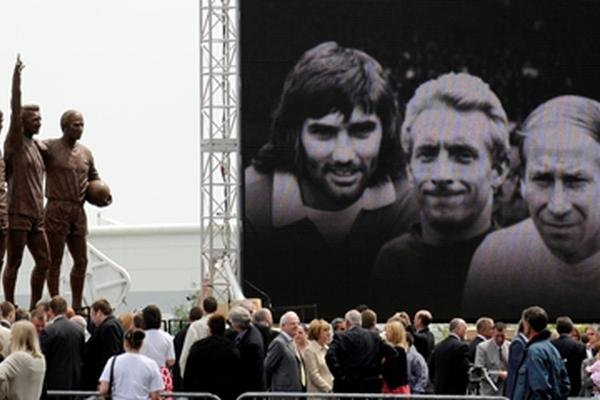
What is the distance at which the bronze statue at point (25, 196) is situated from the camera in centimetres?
1656

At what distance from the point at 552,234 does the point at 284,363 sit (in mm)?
11074

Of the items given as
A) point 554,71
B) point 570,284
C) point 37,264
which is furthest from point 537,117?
point 37,264

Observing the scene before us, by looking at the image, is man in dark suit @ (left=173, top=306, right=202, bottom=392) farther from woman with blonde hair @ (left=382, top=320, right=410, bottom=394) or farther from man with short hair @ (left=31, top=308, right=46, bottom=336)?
woman with blonde hair @ (left=382, top=320, right=410, bottom=394)

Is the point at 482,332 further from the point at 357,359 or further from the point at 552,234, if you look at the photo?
the point at 552,234

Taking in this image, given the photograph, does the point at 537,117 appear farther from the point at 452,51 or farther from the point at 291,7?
the point at 291,7

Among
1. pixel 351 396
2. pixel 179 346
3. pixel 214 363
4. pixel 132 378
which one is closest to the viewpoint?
pixel 132 378

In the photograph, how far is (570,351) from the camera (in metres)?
16.4

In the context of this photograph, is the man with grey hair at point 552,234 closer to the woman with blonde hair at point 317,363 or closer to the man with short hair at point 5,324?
the woman with blonde hair at point 317,363

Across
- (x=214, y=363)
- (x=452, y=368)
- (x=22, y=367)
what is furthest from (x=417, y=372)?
(x=22, y=367)

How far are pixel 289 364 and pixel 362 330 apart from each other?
731 millimetres

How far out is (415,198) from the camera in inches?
985

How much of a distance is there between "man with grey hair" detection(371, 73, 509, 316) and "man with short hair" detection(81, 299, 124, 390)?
432 inches

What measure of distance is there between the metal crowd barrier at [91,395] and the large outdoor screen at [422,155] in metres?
11.1

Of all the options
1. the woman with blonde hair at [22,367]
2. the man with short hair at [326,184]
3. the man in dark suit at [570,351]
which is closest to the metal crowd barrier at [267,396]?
the woman with blonde hair at [22,367]
